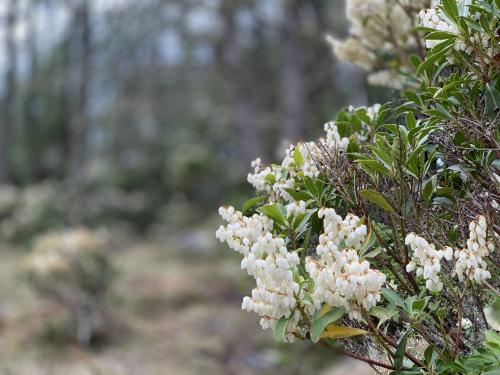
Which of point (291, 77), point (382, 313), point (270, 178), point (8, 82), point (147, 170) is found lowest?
point (382, 313)

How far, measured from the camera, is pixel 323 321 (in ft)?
3.76

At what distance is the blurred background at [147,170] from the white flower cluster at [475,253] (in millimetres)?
2505

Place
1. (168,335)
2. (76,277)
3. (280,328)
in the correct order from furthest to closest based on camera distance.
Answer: (168,335), (76,277), (280,328)

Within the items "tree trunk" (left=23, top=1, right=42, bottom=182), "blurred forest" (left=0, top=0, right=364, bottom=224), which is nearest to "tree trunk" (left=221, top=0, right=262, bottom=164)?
"blurred forest" (left=0, top=0, right=364, bottom=224)

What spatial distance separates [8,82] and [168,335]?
911cm

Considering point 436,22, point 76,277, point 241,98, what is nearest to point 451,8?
point 436,22

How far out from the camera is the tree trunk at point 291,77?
7152 millimetres

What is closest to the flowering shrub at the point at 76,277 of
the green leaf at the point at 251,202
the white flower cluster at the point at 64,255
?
the white flower cluster at the point at 64,255

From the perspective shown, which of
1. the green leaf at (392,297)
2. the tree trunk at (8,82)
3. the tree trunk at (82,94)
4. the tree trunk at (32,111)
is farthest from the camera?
the tree trunk at (32,111)

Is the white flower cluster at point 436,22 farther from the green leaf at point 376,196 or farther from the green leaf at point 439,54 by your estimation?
the green leaf at point 376,196

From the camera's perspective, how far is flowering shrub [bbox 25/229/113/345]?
4965 millimetres

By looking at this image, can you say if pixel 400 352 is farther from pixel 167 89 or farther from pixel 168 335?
pixel 167 89

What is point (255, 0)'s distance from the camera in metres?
7.60

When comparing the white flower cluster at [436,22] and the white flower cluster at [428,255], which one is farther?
the white flower cluster at [436,22]
